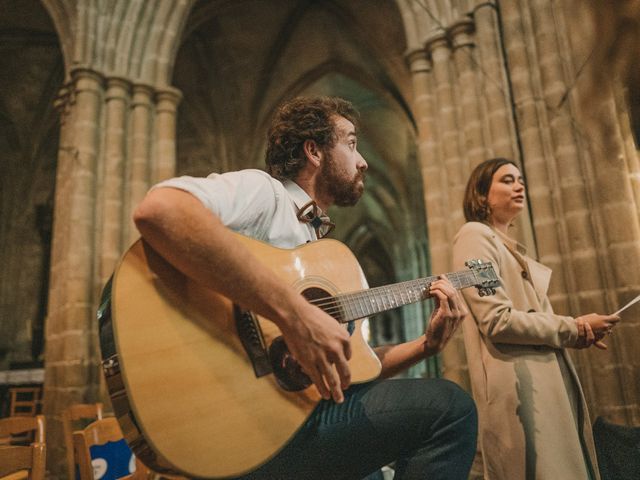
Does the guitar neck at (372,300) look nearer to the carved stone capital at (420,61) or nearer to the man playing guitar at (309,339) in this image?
the man playing guitar at (309,339)

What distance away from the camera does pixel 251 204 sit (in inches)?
45.1

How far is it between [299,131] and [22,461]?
1359 mm

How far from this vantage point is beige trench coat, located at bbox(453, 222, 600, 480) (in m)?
1.84

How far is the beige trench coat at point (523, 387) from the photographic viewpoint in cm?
184

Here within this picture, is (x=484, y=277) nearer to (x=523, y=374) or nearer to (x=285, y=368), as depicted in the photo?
(x=523, y=374)

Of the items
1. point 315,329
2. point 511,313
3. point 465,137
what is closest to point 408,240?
point 465,137

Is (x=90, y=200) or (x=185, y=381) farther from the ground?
(x=90, y=200)

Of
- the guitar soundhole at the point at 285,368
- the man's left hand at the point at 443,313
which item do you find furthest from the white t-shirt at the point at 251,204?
the man's left hand at the point at 443,313

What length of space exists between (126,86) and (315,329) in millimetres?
5777

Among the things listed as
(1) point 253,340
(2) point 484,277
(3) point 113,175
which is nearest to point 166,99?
(3) point 113,175

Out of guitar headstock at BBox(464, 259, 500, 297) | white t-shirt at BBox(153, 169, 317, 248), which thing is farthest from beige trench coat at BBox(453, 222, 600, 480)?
white t-shirt at BBox(153, 169, 317, 248)

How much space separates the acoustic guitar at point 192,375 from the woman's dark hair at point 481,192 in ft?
4.83

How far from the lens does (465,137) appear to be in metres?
4.91

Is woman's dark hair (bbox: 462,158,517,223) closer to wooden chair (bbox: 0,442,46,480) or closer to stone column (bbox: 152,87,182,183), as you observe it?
wooden chair (bbox: 0,442,46,480)
